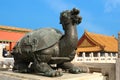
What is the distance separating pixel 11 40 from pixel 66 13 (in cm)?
1906

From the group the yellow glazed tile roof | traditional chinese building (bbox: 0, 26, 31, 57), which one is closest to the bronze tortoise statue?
the yellow glazed tile roof

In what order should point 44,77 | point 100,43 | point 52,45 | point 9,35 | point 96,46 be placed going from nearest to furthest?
point 44,77
point 52,45
point 100,43
point 96,46
point 9,35

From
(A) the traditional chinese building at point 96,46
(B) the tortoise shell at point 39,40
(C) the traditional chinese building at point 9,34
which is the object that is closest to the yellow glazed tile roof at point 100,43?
(A) the traditional chinese building at point 96,46

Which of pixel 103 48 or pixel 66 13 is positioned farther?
pixel 103 48

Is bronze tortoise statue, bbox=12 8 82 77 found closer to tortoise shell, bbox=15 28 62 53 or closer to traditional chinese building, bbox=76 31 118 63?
tortoise shell, bbox=15 28 62 53

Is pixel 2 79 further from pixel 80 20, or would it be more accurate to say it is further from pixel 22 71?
pixel 80 20

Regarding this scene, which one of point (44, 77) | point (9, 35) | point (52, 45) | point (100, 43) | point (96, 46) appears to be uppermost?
point (9, 35)

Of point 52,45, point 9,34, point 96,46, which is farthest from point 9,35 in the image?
point 52,45

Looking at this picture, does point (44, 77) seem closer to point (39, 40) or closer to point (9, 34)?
point (39, 40)

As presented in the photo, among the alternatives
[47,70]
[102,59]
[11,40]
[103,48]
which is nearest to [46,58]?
[47,70]

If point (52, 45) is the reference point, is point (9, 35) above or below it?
above

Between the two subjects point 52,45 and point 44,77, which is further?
point 52,45

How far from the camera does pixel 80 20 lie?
347 centimetres

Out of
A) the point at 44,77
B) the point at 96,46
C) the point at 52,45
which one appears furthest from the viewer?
the point at 96,46
